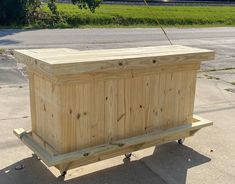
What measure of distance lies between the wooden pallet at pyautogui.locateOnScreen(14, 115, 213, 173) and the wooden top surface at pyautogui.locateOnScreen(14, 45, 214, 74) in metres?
0.78

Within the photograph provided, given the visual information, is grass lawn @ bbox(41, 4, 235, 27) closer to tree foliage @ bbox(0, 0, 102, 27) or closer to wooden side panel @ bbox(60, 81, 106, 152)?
tree foliage @ bbox(0, 0, 102, 27)

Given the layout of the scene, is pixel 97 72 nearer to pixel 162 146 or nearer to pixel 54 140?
pixel 54 140

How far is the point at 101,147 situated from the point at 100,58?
0.86 metres

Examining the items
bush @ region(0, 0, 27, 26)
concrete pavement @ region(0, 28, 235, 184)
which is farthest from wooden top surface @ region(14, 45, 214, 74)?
bush @ region(0, 0, 27, 26)

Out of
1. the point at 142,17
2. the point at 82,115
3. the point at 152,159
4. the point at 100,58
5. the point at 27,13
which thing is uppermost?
the point at 100,58

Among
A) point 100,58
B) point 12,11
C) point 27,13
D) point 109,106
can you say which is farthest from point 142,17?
point 100,58

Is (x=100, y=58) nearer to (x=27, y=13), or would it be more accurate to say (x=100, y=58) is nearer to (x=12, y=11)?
(x=12, y=11)

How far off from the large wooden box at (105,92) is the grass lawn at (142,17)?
48.8 feet

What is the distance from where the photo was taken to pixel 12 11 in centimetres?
1953

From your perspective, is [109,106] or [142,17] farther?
[142,17]

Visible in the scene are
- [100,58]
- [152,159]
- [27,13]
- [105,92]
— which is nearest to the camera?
[100,58]

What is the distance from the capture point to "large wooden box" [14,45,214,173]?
11.6ft

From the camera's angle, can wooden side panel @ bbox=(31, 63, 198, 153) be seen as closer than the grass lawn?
Yes

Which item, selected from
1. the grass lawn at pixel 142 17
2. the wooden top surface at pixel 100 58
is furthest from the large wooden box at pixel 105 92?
the grass lawn at pixel 142 17
